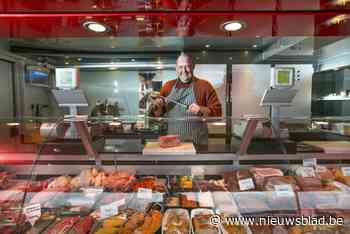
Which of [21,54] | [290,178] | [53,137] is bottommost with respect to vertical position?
[290,178]

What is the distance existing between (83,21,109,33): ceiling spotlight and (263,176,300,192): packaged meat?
1.20 metres

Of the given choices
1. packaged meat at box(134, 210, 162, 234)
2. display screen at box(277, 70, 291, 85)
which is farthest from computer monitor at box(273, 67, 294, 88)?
packaged meat at box(134, 210, 162, 234)

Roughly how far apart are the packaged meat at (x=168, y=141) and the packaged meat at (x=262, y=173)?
20.1 inches

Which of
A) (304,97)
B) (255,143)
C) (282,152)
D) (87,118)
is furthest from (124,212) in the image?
(304,97)

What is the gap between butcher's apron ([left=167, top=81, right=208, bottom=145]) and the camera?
69.5 inches

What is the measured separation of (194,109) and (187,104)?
8cm

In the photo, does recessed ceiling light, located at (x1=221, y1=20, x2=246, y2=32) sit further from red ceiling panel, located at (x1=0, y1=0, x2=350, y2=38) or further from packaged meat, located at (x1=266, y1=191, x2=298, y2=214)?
packaged meat, located at (x1=266, y1=191, x2=298, y2=214)

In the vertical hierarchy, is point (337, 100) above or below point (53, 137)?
above

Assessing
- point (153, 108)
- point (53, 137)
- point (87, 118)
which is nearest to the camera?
point (87, 118)

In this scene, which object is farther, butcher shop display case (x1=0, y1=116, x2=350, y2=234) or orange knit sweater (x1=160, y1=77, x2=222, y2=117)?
orange knit sweater (x1=160, y1=77, x2=222, y2=117)

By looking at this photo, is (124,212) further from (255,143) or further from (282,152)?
(282,152)

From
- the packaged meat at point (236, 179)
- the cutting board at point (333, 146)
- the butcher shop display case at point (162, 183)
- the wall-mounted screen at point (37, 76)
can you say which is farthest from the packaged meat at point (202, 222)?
the wall-mounted screen at point (37, 76)

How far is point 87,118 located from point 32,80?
0.57 m

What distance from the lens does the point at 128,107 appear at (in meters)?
2.00
